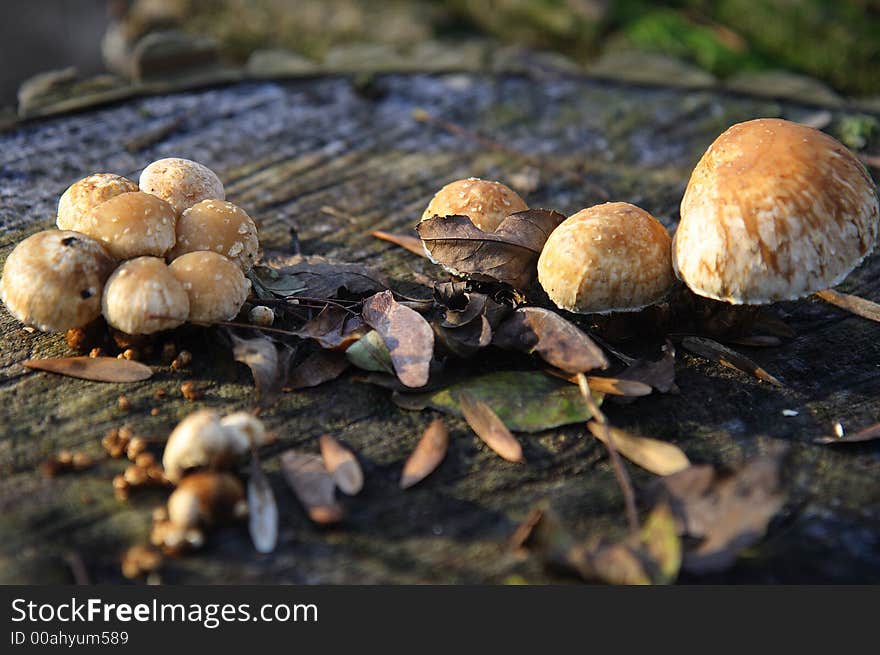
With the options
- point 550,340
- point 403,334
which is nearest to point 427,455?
point 403,334

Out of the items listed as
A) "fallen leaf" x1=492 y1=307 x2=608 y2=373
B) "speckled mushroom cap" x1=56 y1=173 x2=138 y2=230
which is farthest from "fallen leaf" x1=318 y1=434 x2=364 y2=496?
"speckled mushroom cap" x1=56 y1=173 x2=138 y2=230

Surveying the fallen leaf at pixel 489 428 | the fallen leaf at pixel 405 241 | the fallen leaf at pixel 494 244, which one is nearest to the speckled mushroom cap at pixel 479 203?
the fallen leaf at pixel 494 244

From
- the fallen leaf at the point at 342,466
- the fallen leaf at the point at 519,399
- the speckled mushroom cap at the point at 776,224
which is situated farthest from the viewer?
the fallen leaf at the point at 519,399

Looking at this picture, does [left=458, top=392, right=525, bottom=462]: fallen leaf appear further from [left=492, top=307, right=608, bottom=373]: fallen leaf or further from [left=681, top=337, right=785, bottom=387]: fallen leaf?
[left=681, top=337, right=785, bottom=387]: fallen leaf

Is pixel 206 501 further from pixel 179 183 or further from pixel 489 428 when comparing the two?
pixel 179 183

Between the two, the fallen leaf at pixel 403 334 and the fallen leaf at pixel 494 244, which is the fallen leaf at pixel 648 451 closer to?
the fallen leaf at pixel 403 334

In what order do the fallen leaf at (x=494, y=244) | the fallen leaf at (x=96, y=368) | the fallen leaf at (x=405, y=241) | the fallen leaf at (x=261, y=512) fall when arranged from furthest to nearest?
1. the fallen leaf at (x=405, y=241)
2. the fallen leaf at (x=494, y=244)
3. the fallen leaf at (x=96, y=368)
4. the fallen leaf at (x=261, y=512)

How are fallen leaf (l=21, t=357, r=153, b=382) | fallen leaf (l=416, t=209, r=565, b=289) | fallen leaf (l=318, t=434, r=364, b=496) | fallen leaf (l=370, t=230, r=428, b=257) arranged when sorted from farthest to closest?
fallen leaf (l=370, t=230, r=428, b=257) → fallen leaf (l=416, t=209, r=565, b=289) → fallen leaf (l=21, t=357, r=153, b=382) → fallen leaf (l=318, t=434, r=364, b=496)
